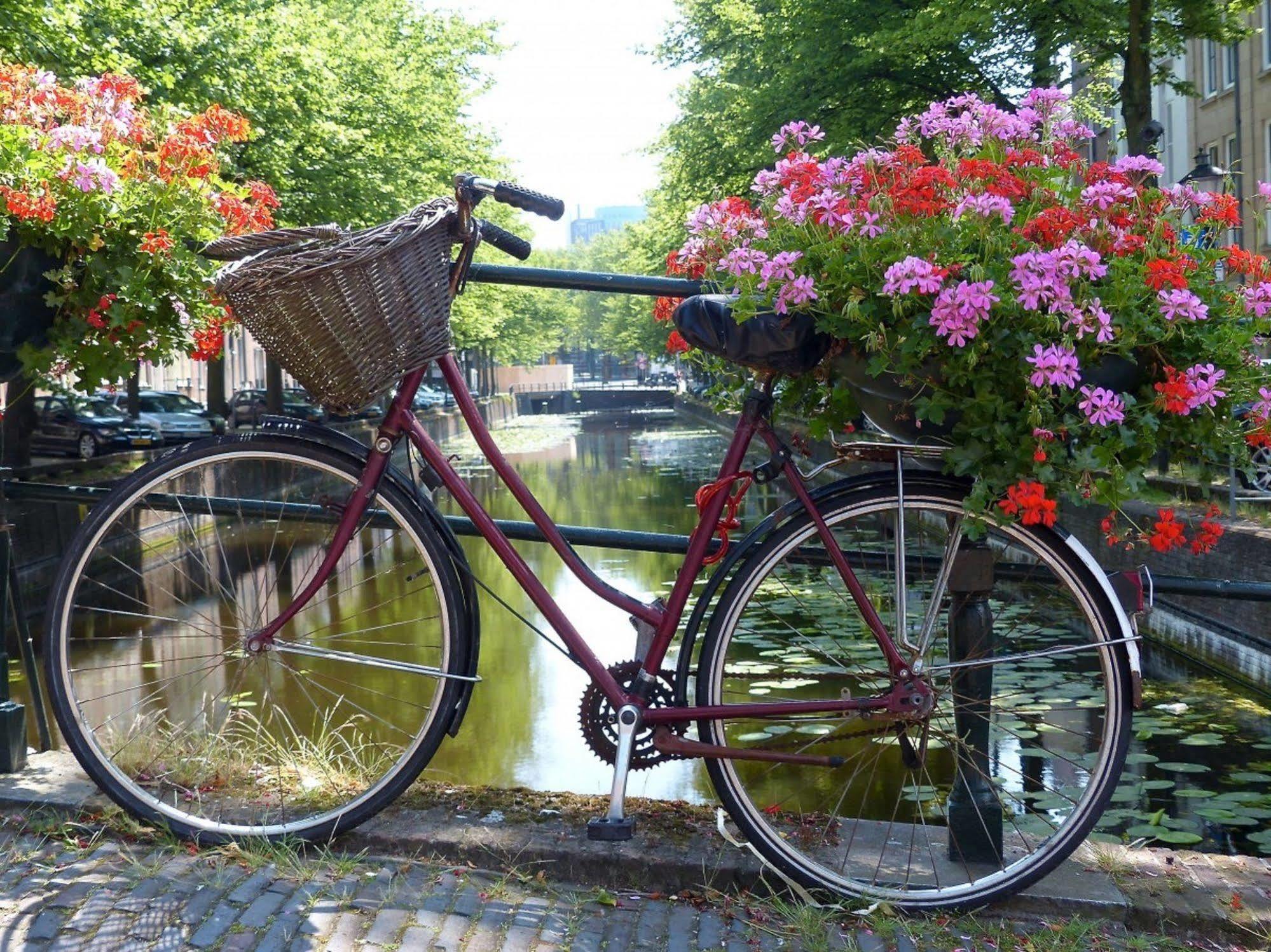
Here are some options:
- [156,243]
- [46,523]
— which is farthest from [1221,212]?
[46,523]

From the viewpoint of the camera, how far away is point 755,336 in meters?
2.67

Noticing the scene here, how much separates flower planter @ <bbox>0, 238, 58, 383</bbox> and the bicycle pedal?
1810 millimetres

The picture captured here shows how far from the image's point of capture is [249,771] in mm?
3316

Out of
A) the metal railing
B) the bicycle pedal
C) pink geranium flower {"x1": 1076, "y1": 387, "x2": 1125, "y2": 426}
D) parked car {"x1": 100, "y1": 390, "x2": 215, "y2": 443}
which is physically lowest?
the bicycle pedal

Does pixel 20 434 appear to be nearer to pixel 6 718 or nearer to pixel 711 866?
pixel 6 718

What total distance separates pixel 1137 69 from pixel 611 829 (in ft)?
47.8

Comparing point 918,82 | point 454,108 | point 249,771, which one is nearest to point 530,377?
point 454,108

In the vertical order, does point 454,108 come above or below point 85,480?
above

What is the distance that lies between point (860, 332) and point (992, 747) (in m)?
1.06

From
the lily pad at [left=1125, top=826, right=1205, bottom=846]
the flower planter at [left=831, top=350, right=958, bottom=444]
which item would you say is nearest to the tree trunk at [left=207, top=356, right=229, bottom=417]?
the lily pad at [left=1125, top=826, right=1205, bottom=846]

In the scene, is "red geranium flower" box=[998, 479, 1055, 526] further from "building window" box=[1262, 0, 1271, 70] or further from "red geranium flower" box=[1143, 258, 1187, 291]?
"building window" box=[1262, 0, 1271, 70]

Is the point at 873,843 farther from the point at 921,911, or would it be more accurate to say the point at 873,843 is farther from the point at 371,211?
the point at 371,211

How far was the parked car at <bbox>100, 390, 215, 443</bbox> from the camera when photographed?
30.6 meters

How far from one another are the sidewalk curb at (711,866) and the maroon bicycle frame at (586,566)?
Result: 0.98 feet
